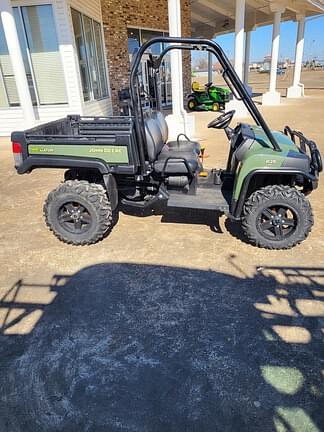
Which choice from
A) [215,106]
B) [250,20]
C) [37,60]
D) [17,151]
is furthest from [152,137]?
[250,20]

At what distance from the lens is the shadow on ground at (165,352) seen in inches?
66.9

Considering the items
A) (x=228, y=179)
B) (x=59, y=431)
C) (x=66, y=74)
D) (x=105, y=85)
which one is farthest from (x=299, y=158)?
(x=105, y=85)

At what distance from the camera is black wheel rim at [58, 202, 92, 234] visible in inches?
133

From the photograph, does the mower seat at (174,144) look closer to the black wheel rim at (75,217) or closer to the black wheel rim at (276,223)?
the black wheel rim at (276,223)

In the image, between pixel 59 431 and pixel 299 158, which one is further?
pixel 299 158

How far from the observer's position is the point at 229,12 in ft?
50.8

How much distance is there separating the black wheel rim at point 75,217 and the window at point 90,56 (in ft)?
23.4

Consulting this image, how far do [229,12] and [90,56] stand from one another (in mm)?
8803

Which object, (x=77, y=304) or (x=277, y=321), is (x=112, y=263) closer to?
(x=77, y=304)

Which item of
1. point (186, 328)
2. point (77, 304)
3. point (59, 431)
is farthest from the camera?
point (77, 304)

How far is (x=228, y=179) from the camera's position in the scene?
3.57 metres

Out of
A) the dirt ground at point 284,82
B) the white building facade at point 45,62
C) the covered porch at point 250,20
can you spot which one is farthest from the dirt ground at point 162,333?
the dirt ground at point 284,82

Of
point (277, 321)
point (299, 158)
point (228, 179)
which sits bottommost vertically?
point (277, 321)

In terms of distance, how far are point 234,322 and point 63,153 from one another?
7.21ft
